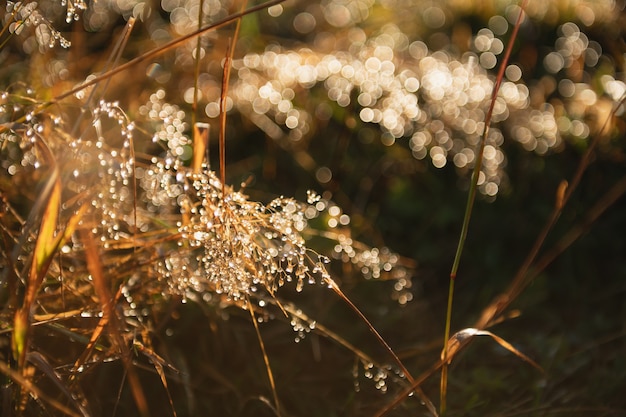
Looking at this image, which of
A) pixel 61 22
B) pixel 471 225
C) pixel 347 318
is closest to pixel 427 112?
pixel 471 225

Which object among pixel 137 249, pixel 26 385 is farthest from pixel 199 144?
pixel 26 385

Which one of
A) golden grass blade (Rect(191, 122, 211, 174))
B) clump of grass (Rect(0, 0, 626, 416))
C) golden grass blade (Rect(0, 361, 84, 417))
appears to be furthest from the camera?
golden grass blade (Rect(191, 122, 211, 174))

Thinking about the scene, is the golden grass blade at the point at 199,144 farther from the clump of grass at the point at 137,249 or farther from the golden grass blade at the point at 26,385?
the golden grass blade at the point at 26,385

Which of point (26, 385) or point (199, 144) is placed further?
point (199, 144)

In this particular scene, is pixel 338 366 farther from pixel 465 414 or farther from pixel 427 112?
pixel 427 112

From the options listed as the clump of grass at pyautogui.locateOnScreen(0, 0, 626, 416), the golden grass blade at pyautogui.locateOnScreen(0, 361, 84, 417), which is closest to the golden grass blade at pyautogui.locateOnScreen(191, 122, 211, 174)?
the clump of grass at pyautogui.locateOnScreen(0, 0, 626, 416)

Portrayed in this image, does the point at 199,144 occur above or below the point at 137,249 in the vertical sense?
above

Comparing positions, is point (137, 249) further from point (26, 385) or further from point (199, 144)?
point (26, 385)

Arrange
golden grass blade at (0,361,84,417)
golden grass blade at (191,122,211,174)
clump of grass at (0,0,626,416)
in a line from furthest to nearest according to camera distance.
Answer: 1. golden grass blade at (191,122,211,174)
2. clump of grass at (0,0,626,416)
3. golden grass blade at (0,361,84,417)

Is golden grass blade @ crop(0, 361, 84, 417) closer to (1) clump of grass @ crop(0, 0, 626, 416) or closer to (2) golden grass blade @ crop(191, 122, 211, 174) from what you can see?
(1) clump of grass @ crop(0, 0, 626, 416)

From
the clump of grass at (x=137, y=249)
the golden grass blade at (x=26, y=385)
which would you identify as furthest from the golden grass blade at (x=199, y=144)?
the golden grass blade at (x=26, y=385)

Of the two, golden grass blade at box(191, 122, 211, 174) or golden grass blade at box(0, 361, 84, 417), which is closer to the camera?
golden grass blade at box(0, 361, 84, 417)
